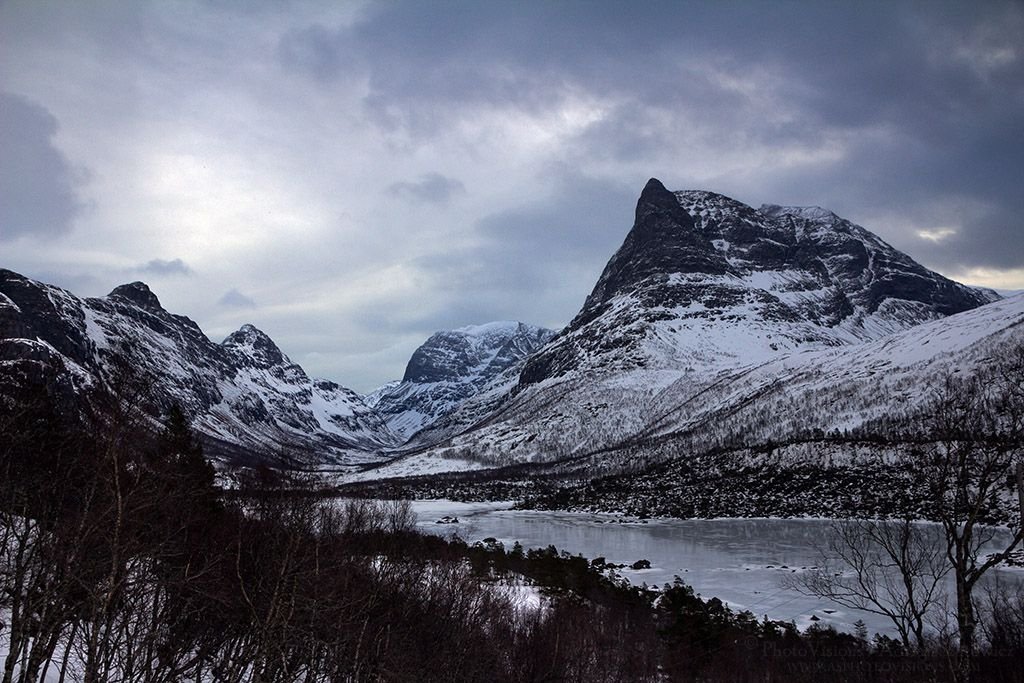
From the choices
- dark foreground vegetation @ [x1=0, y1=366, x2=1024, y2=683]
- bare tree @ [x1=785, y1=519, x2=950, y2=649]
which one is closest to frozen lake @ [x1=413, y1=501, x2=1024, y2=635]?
bare tree @ [x1=785, y1=519, x2=950, y2=649]

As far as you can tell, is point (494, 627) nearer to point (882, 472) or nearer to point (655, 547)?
point (655, 547)

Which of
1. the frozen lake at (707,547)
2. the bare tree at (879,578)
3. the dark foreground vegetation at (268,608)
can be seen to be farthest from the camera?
the frozen lake at (707,547)

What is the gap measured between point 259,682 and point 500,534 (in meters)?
54.5

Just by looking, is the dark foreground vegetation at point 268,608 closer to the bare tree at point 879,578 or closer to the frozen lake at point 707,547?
the bare tree at point 879,578

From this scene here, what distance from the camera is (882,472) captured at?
76.9 meters

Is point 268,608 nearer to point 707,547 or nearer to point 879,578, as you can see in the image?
point 879,578

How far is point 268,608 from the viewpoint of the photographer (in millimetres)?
20078

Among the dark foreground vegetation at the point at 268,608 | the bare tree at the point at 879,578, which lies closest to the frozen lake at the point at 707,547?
the bare tree at the point at 879,578

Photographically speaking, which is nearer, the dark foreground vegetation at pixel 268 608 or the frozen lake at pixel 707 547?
the dark foreground vegetation at pixel 268 608

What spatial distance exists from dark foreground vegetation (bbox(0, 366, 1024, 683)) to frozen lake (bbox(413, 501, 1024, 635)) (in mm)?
4335

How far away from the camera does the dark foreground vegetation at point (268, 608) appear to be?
1556cm

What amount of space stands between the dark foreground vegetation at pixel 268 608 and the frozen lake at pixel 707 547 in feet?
14.2

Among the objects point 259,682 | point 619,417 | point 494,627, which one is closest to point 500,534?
point 494,627

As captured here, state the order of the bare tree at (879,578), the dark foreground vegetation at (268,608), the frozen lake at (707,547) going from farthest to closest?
the frozen lake at (707,547)
the bare tree at (879,578)
the dark foreground vegetation at (268,608)
